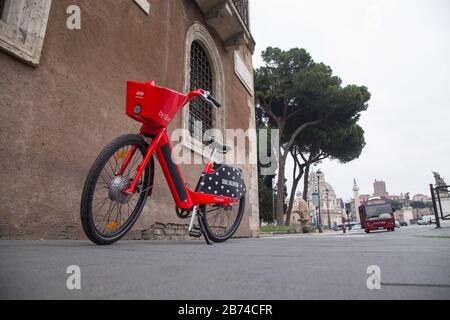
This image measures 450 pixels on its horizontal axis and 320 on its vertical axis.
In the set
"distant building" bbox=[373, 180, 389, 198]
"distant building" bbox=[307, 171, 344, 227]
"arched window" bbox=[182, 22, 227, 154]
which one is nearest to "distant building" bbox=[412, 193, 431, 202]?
"distant building" bbox=[373, 180, 389, 198]

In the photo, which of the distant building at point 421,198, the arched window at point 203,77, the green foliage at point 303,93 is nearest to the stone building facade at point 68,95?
the arched window at point 203,77

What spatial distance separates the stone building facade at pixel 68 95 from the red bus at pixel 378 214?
54.3ft

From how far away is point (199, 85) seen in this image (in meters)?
7.13

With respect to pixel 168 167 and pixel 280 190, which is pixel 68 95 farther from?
pixel 280 190

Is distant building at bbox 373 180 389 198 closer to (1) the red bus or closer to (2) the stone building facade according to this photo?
(1) the red bus

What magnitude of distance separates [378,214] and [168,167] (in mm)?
19541

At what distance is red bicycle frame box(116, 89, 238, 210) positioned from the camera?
2.60 m

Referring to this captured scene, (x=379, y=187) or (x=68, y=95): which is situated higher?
(x=379, y=187)

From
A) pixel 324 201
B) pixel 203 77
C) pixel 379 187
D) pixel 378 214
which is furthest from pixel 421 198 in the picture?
pixel 203 77

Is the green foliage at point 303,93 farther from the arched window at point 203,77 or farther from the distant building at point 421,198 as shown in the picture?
the distant building at point 421,198

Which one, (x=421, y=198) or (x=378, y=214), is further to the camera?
(x=421, y=198)

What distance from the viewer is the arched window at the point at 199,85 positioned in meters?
6.76
